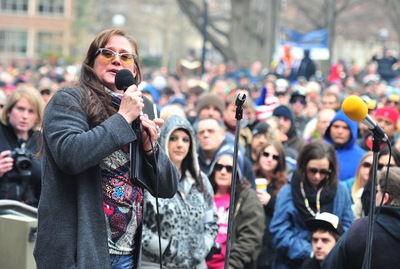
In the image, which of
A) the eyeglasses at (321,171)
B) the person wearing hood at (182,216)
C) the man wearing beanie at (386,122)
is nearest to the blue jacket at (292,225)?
the eyeglasses at (321,171)

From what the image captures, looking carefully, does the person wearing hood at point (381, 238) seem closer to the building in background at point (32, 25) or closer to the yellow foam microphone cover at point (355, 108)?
the yellow foam microphone cover at point (355, 108)

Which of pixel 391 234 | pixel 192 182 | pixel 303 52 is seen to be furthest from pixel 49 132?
pixel 303 52

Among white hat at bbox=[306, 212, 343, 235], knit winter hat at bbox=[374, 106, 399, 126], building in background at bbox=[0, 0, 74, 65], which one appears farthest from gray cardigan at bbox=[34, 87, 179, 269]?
building in background at bbox=[0, 0, 74, 65]

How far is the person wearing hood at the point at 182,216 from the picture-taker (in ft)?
21.4

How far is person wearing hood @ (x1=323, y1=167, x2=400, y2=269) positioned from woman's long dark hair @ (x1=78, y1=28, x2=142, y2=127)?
1.59 metres

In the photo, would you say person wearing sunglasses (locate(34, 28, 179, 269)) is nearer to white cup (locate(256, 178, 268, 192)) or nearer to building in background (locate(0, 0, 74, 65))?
white cup (locate(256, 178, 268, 192))

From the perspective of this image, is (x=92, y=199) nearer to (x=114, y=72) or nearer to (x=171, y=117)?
(x=114, y=72)

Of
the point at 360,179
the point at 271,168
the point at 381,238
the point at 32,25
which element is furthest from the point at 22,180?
the point at 32,25

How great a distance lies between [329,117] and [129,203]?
650 cm

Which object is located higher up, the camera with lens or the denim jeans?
the camera with lens

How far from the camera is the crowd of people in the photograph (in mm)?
4395

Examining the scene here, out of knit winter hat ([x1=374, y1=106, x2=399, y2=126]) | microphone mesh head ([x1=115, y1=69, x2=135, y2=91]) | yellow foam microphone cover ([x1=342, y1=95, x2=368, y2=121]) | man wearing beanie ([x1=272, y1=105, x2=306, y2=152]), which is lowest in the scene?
man wearing beanie ([x1=272, y1=105, x2=306, y2=152])

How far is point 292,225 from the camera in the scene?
763 centimetres

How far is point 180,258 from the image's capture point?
21.5 feet
